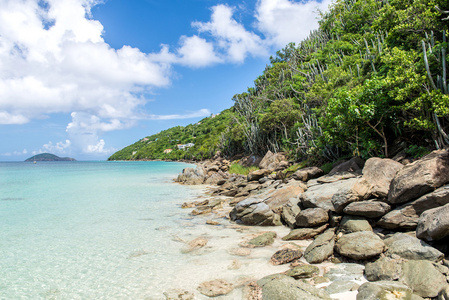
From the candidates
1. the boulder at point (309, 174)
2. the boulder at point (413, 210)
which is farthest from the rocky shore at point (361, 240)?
the boulder at point (309, 174)

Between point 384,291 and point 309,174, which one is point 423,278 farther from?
point 309,174

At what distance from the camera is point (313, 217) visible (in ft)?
27.2

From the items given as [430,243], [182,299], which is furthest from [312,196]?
[182,299]

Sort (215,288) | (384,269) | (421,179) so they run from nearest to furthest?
(384,269) → (215,288) → (421,179)

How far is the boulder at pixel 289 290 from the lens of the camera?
4.47m

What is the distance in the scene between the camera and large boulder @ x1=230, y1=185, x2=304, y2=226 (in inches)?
385

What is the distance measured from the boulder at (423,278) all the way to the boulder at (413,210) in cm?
177

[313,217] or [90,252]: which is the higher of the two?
[313,217]

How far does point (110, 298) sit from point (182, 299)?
1522 millimetres

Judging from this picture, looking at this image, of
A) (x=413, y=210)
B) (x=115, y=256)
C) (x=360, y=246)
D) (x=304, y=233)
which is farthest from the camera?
(x=304, y=233)

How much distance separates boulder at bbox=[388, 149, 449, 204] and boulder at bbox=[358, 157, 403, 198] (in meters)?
0.63

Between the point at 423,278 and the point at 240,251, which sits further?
the point at 240,251

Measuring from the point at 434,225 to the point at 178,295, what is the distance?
17.6 ft

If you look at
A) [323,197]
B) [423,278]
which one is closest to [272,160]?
[323,197]
